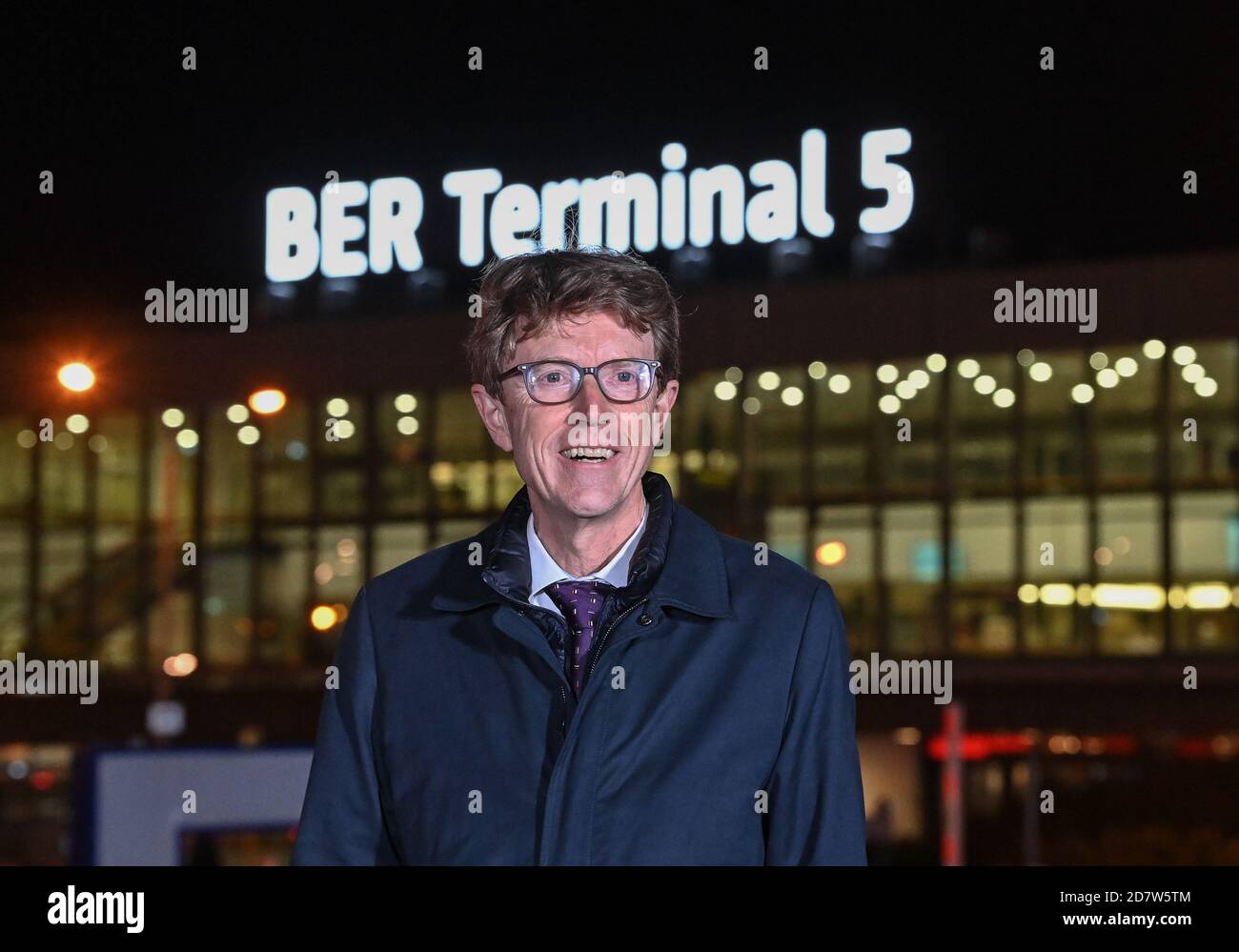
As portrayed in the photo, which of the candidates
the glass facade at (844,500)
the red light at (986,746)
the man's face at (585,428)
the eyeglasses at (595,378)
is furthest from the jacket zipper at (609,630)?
the red light at (986,746)

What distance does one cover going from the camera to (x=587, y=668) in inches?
141

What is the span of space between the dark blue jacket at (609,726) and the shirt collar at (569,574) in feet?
0.09

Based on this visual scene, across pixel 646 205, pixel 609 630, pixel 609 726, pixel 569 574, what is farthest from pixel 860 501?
pixel 609 726

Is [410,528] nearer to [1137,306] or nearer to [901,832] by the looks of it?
[901,832]

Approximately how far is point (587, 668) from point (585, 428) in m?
0.53

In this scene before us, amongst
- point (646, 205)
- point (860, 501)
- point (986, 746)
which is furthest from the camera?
point (860, 501)

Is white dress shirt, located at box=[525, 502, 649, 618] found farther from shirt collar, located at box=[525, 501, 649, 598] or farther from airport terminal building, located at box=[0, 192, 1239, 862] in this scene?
airport terminal building, located at box=[0, 192, 1239, 862]

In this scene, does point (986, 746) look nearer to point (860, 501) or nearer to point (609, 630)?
point (860, 501)

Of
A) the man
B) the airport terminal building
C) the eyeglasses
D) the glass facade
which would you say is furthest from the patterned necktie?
the glass facade

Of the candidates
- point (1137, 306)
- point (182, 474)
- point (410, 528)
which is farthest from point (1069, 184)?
point (182, 474)

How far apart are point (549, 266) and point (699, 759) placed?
43.7 inches

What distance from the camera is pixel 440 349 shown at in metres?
33.5

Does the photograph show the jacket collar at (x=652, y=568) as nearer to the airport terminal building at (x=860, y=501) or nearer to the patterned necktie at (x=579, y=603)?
the patterned necktie at (x=579, y=603)

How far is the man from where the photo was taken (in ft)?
11.4
